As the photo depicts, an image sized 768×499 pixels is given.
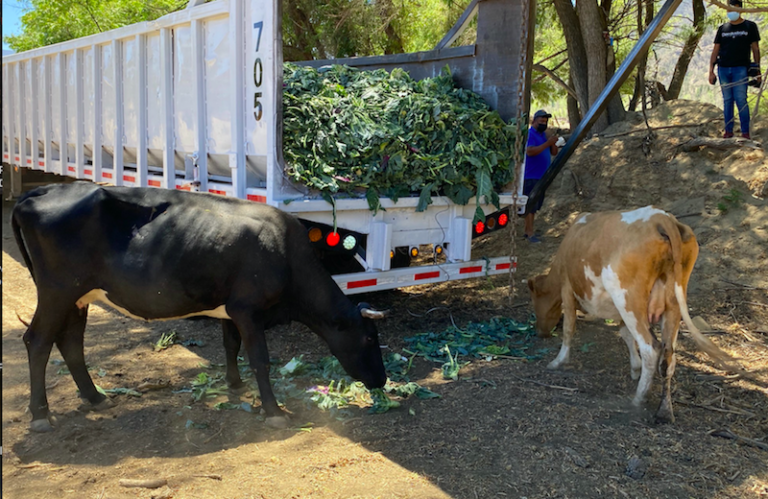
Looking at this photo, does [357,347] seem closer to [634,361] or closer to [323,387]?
[323,387]

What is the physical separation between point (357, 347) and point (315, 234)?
1151 millimetres

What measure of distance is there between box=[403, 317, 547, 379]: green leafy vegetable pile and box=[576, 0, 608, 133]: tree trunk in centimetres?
496

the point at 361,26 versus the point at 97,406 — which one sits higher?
the point at 361,26

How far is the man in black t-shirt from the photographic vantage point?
28.2ft

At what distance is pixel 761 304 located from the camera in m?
6.55

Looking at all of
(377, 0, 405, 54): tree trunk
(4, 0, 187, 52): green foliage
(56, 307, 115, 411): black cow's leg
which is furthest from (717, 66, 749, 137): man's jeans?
(4, 0, 187, 52): green foliage

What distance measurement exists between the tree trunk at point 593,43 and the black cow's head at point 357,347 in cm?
670

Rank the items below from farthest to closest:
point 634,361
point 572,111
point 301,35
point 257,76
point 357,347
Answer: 1. point 301,35
2. point 572,111
3. point 257,76
4. point 634,361
5. point 357,347

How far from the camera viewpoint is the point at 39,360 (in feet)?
15.2

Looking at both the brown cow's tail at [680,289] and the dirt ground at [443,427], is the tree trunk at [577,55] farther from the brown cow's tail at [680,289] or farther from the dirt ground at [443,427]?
the brown cow's tail at [680,289]

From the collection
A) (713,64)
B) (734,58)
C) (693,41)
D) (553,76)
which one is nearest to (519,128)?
(713,64)

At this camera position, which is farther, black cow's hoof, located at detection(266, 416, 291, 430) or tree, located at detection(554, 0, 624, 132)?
tree, located at detection(554, 0, 624, 132)

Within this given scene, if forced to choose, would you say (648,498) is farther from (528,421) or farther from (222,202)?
(222,202)

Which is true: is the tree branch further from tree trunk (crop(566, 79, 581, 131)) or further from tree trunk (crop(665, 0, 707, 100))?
tree trunk (crop(665, 0, 707, 100))
